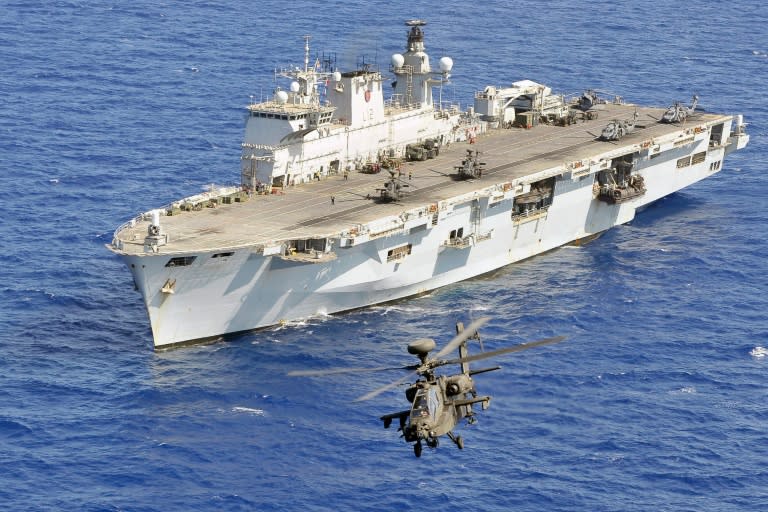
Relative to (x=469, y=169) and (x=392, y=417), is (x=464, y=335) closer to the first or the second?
(x=392, y=417)

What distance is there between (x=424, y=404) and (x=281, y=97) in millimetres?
34254

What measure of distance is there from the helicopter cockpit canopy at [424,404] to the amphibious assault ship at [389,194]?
22408mm

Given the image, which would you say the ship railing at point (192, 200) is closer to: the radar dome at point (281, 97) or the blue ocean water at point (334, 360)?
the blue ocean water at point (334, 360)

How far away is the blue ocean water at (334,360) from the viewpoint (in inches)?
1781

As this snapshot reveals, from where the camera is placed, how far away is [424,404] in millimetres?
32312

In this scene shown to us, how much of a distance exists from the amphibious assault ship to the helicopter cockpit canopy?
22.4 metres

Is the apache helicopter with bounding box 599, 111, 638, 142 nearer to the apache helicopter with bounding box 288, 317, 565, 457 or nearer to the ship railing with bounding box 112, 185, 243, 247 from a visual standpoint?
the ship railing with bounding box 112, 185, 243, 247

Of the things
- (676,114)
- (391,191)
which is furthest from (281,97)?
(676,114)

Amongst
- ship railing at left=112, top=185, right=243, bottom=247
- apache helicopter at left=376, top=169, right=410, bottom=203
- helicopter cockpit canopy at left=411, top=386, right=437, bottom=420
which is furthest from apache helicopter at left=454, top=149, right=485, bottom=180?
helicopter cockpit canopy at left=411, top=386, right=437, bottom=420

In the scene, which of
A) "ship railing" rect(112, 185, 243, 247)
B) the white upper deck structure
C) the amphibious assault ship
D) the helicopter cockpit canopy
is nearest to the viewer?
the helicopter cockpit canopy

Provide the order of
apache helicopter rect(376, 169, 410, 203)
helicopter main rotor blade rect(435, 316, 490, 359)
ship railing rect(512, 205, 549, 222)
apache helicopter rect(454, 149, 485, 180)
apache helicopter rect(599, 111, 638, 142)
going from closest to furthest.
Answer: helicopter main rotor blade rect(435, 316, 490, 359), apache helicopter rect(376, 169, 410, 203), ship railing rect(512, 205, 549, 222), apache helicopter rect(454, 149, 485, 180), apache helicopter rect(599, 111, 638, 142)

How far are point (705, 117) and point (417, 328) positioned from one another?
29566mm

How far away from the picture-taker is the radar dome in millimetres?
64062

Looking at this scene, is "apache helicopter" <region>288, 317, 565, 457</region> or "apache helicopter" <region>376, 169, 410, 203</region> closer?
"apache helicopter" <region>288, 317, 565, 457</region>
